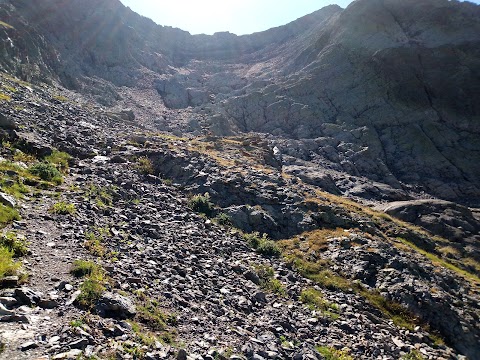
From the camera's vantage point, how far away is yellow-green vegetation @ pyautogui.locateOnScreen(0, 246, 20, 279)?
34.0 feet

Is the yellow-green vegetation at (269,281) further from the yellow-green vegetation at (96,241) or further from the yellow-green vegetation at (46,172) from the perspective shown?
the yellow-green vegetation at (46,172)

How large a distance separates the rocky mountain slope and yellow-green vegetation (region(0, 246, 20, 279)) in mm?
82

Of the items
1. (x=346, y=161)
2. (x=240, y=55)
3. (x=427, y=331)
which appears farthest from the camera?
(x=240, y=55)

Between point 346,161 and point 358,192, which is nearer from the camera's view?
point 358,192

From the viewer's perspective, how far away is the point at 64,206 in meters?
17.1

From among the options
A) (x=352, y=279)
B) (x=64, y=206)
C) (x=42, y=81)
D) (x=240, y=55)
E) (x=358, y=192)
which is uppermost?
(x=240, y=55)

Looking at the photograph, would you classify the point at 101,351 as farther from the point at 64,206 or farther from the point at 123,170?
the point at 123,170

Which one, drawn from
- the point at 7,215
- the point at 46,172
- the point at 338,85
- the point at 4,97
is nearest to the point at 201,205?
the point at 46,172

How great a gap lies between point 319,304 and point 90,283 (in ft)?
37.6

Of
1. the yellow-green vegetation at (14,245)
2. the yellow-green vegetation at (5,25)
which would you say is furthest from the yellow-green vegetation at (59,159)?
the yellow-green vegetation at (5,25)

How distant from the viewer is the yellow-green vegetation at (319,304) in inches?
690

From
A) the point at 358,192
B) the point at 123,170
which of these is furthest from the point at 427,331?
the point at 358,192

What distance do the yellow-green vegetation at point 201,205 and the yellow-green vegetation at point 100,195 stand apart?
606 cm

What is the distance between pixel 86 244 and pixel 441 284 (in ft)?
76.4
